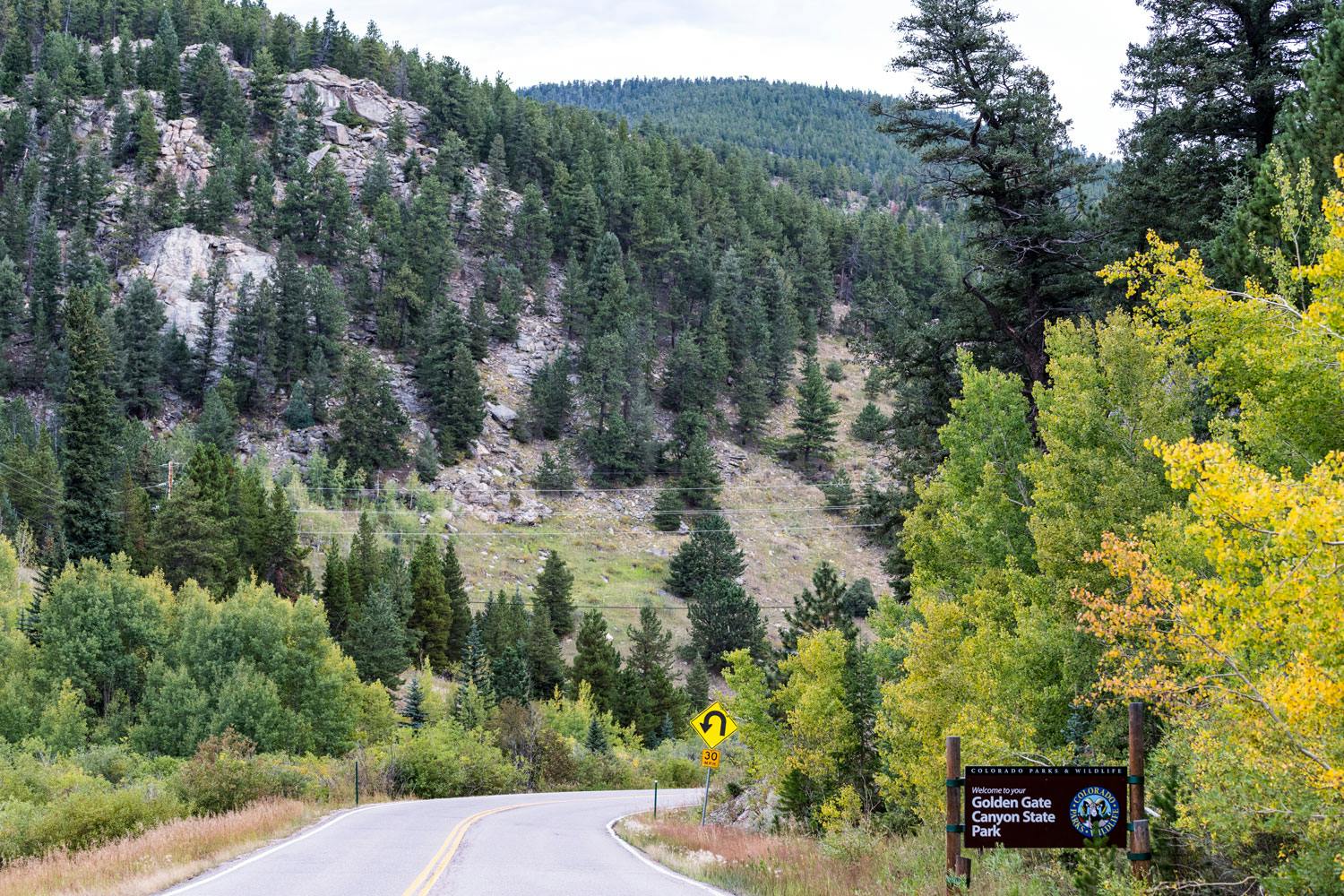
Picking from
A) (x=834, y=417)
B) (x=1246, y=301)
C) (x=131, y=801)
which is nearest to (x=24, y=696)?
(x=131, y=801)

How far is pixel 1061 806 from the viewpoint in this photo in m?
9.08

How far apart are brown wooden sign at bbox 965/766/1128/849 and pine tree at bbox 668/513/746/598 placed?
7368 centimetres

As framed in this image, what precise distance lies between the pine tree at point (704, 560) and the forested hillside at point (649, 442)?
688 mm

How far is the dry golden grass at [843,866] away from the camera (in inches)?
411

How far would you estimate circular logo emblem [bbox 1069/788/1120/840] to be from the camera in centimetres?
900

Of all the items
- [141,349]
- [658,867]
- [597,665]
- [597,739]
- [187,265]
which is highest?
[187,265]

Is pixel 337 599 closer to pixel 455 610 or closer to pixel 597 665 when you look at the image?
pixel 455 610

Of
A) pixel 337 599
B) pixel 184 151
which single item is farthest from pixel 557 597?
pixel 184 151

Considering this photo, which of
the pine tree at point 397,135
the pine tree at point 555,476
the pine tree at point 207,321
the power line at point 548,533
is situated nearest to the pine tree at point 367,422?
the power line at point 548,533

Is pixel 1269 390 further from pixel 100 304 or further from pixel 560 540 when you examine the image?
pixel 100 304

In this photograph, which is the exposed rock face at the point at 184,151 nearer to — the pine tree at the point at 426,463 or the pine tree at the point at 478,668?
the pine tree at the point at 426,463

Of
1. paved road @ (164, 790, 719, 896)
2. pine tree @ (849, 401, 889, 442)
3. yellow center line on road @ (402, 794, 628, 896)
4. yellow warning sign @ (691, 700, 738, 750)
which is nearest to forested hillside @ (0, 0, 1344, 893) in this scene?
pine tree @ (849, 401, 889, 442)

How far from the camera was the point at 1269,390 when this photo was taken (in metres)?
12.5

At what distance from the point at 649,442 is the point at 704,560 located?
23553 mm
